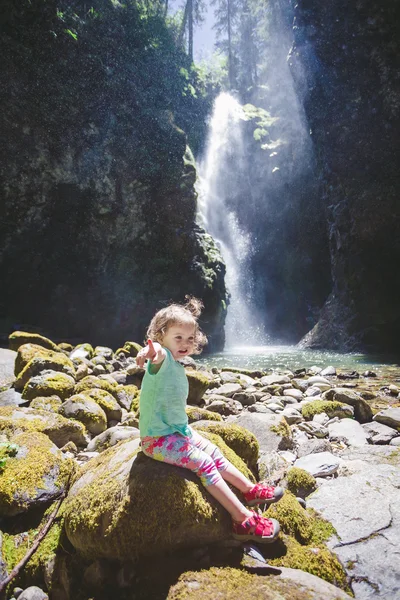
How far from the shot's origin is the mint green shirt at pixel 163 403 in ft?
6.89

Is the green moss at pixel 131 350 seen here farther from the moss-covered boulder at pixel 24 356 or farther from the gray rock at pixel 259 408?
the gray rock at pixel 259 408

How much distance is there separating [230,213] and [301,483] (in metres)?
29.1

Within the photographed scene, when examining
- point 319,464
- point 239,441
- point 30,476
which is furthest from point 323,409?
point 30,476

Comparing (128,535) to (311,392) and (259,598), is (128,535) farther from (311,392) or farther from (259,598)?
(311,392)

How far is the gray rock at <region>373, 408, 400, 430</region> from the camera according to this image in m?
4.48

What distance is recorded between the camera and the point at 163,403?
2141mm

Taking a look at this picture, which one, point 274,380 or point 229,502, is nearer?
point 229,502

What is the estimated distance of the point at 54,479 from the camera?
93.3 inches

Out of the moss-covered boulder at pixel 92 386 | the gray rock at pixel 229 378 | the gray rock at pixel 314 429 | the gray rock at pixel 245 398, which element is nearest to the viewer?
the gray rock at pixel 314 429

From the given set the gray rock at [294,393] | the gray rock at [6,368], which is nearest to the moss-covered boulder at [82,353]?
the gray rock at [6,368]

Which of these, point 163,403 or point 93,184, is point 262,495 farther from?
point 93,184

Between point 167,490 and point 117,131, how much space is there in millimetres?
22339

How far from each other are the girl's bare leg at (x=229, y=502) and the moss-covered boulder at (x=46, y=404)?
3115mm

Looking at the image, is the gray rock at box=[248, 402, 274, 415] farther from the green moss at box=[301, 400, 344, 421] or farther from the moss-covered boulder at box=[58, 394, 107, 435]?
the moss-covered boulder at box=[58, 394, 107, 435]
